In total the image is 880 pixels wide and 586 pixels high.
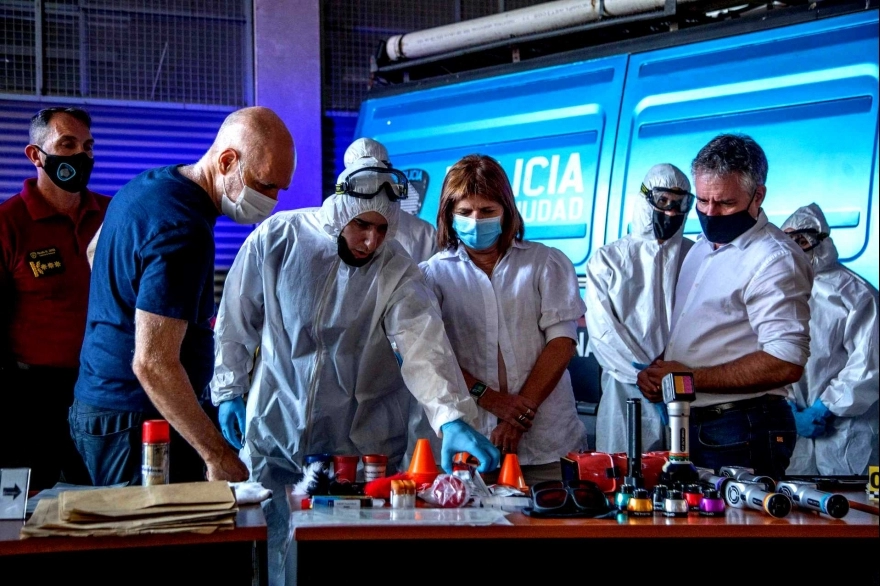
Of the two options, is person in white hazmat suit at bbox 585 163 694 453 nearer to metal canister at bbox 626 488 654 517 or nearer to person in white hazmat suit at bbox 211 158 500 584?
person in white hazmat suit at bbox 211 158 500 584

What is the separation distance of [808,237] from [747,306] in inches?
46.2

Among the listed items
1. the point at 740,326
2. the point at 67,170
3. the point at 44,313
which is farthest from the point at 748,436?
the point at 67,170

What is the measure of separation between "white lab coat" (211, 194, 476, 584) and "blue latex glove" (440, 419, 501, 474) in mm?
205

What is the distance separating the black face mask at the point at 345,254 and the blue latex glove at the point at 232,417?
50 cm

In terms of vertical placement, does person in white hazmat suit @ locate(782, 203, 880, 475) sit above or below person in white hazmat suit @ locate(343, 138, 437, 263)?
below

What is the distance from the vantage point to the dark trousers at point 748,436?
2.90 metres

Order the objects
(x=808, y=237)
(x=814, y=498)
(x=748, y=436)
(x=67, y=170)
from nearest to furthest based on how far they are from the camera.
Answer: (x=814, y=498) < (x=748, y=436) < (x=67, y=170) < (x=808, y=237)

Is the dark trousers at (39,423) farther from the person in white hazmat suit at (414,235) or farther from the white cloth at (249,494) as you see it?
the white cloth at (249,494)

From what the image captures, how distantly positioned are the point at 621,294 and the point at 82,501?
262 cm

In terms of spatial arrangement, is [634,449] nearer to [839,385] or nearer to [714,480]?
[714,480]

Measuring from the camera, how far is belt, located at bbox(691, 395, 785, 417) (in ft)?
9.64

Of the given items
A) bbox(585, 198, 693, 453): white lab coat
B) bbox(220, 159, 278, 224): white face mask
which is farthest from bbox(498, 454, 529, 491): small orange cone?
bbox(585, 198, 693, 453): white lab coat

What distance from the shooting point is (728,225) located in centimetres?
310

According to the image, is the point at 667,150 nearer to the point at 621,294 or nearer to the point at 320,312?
the point at 621,294
